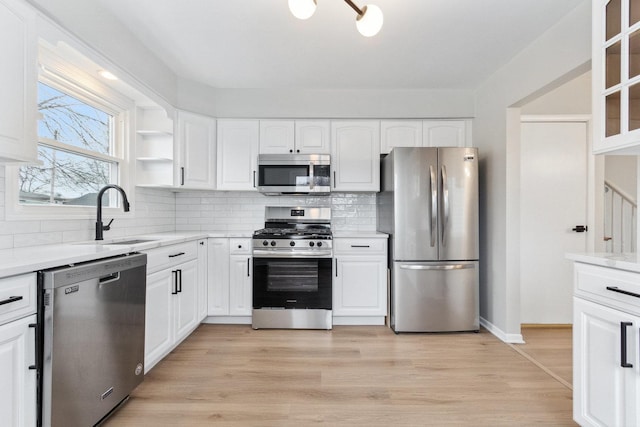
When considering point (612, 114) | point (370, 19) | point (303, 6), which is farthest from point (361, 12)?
point (612, 114)

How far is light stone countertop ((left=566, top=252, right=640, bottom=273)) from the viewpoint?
1.30m

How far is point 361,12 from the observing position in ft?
5.62

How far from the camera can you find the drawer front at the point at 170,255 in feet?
7.23

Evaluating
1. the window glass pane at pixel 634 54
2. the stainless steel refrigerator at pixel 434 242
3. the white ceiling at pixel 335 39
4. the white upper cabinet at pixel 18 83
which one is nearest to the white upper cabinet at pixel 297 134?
the white ceiling at pixel 335 39

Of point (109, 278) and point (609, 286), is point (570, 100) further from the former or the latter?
point (109, 278)

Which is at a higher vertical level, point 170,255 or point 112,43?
point 112,43

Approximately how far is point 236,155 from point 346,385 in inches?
99.9

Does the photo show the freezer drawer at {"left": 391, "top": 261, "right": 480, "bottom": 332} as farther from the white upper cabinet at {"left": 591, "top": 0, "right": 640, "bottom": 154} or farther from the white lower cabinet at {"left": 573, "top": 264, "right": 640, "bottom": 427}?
the white upper cabinet at {"left": 591, "top": 0, "right": 640, "bottom": 154}

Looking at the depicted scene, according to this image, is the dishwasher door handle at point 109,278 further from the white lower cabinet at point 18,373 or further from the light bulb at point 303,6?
the light bulb at point 303,6

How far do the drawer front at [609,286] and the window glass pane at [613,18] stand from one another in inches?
43.7

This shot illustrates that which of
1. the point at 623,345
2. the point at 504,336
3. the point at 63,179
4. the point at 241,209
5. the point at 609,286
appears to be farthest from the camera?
the point at 241,209

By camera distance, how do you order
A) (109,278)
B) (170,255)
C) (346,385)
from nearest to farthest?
(109,278), (346,385), (170,255)

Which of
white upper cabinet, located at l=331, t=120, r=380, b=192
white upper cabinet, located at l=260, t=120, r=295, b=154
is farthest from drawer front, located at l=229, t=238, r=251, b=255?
white upper cabinet, located at l=331, t=120, r=380, b=192

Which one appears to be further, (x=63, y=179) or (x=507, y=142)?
(x=507, y=142)
